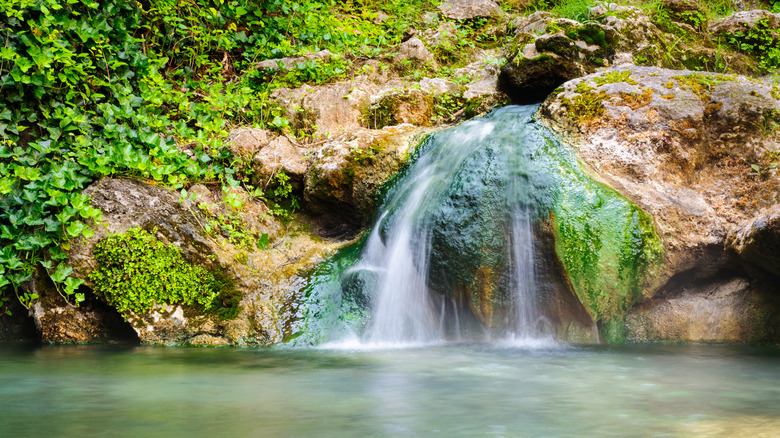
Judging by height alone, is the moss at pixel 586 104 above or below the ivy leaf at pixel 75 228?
above

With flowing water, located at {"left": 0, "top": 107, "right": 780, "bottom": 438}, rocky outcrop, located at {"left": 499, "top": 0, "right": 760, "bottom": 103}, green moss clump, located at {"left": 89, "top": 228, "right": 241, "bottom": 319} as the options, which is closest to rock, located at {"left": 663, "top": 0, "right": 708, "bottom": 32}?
rocky outcrop, located at {"left": 499, "top": 0, "right": 760, "bottom": 103}

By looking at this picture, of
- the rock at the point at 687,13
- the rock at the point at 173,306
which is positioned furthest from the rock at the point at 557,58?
the rock at the point at 173,306

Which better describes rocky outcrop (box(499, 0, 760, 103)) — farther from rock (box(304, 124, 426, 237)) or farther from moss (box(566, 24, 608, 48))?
rock (box(304, 124, 426, 237))

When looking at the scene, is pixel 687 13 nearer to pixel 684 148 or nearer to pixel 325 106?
pixel 684 148

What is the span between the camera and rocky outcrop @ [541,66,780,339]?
15.3 ft

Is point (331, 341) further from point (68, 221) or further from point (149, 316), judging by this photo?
point (68, 221)

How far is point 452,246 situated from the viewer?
471cm

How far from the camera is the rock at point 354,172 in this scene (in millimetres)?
5711

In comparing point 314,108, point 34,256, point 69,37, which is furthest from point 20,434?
point 314,108

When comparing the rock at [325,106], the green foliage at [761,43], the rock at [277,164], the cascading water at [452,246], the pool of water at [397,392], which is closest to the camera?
the pool of water at [397,392]

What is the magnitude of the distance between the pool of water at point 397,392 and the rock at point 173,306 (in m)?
0.38

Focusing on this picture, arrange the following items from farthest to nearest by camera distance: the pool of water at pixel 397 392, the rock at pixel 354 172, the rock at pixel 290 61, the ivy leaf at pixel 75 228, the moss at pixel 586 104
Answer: the rock at pixel 290 61 < the rock at pixel 354 172 < the moss at pixel 586 104 < the ivy leaf at pixel 75 228 < the pool of water at pixel 397 392

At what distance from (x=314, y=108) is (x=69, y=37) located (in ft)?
8.30

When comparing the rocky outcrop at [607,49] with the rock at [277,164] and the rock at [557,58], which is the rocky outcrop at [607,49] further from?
the rock at [277,164]
